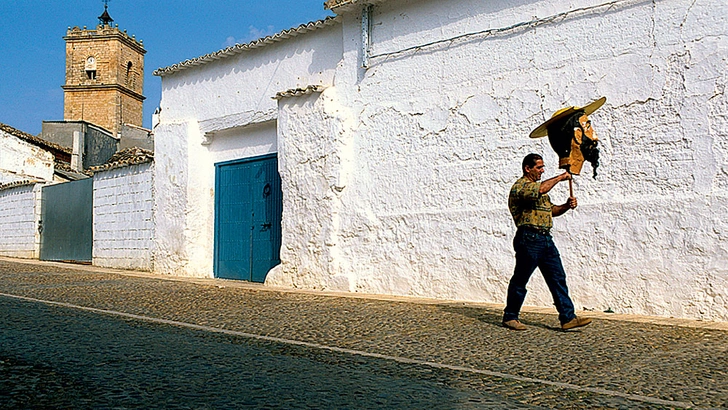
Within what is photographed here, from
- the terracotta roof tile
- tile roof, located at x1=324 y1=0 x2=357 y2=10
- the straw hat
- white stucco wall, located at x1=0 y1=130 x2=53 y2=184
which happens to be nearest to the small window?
white stucco wall, located at x1=0 y1=130 x2=53 y2=184

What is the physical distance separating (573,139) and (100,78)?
54.2 meters

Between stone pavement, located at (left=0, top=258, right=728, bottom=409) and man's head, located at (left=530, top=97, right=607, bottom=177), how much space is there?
4.84ft

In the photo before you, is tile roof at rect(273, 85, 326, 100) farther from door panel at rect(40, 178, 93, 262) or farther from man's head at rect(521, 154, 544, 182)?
door panel at rect(40, 178, 93, 262)

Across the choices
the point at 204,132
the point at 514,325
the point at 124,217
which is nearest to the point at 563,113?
the point at 514,325

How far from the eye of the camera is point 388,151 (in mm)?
10016

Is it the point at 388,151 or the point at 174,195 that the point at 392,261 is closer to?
the point at 388,151

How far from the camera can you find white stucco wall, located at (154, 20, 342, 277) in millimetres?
11945

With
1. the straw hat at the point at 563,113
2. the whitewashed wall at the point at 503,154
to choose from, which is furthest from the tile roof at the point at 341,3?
the straw hat at the point at 563,113

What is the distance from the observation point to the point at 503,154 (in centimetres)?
870

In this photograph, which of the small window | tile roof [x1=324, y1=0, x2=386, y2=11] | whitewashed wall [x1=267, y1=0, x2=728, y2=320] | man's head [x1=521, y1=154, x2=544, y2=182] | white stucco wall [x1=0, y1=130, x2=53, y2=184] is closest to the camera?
man's head [x1=521, y1=154, x2=544, y2=182]

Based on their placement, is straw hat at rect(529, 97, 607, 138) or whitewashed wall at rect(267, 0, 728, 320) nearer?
straw hat at rect(529, 97, 607, 138)

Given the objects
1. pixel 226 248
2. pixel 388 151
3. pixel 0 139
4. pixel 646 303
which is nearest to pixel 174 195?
pixel 226 248

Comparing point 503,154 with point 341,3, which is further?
point 341,3

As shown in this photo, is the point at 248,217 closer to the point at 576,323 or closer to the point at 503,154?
the point at 503,154
